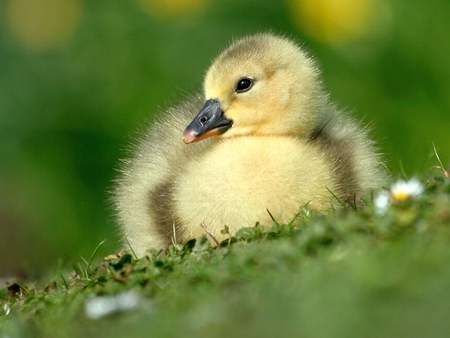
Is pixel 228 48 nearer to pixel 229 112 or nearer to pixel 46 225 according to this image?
pixel 229 112

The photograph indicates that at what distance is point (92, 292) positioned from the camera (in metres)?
3.24

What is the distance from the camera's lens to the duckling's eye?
13.8 ft

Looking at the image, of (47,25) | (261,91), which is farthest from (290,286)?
(47,25)

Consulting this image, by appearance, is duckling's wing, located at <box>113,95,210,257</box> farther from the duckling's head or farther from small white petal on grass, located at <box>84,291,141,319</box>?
small white petal on grass, located at <box>84,291,141,319</box>

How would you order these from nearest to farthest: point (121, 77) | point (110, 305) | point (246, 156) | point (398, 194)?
point (110, 305), point (398, 194), point (246, 156), point (121, 77)

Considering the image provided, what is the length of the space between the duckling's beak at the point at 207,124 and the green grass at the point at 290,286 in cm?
57

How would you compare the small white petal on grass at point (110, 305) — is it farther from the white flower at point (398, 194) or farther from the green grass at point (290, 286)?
the white flower at point (398, 194)

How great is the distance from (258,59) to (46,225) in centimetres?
263

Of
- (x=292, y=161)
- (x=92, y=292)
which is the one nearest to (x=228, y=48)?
(x=292, y=161)

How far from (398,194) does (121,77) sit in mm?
3547

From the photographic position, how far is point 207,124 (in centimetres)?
403

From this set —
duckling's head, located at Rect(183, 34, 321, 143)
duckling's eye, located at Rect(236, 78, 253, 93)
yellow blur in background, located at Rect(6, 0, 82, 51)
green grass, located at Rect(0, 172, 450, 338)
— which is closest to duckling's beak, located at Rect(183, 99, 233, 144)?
duckling's head, located at Rect(183, 34, 321, 143)

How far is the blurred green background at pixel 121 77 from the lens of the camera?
19.9ft

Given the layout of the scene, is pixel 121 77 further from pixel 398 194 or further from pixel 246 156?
pixel 398 194
